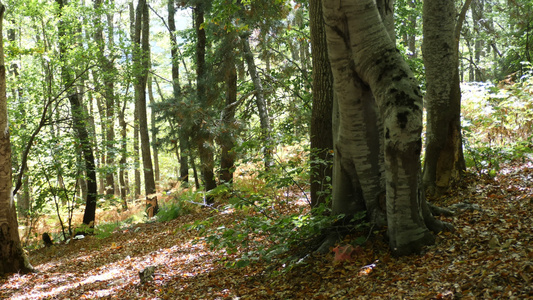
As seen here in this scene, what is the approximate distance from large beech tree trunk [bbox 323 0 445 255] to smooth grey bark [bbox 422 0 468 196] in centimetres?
132

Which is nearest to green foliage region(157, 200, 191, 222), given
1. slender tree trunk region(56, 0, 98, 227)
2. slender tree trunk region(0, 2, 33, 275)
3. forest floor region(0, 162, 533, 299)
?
slender tree trunk region(56, 0, 98, 227)

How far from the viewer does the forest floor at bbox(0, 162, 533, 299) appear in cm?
307

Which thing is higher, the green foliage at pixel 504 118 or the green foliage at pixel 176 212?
the green foliage at pixel 504 118

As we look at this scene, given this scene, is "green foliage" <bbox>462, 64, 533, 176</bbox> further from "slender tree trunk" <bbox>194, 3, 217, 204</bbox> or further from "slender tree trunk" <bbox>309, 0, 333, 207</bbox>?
"slender tree trunk" <bbox>194, 3, 217, 204</bbox>

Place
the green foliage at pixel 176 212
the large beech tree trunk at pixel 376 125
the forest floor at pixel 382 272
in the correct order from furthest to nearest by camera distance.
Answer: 1. the green foliage at pixel 176 212
2. the large beech tree trunk at pixel 376 125
3. the forest floor at pixel 382 272

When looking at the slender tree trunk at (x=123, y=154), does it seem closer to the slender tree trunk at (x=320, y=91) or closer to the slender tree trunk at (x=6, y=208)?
the slender tree trunk at (x=6, y=208)

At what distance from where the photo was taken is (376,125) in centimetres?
411

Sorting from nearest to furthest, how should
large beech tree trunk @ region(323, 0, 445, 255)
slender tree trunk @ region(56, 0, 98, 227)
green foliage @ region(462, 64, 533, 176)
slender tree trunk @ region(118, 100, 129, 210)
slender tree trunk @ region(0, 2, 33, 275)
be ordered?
large beech tree trunk @ region(323, 0, 445, 255)
slender tree trunk @ region(0, 2, 33, 275)
green foliage @ region(462, 64, 533, 176)
slender tree trunk @ region(56, 0, 98, 227)
slender tree trunk @ region(118, 100, 129, 210)

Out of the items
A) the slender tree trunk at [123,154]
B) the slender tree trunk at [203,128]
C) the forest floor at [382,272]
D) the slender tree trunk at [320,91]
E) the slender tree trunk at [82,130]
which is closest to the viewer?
the forest floor at [382,272]

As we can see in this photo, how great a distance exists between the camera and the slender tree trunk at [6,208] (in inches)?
289

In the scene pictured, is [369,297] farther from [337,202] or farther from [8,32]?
[8,32]

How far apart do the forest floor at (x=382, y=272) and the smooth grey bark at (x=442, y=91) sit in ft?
1.46

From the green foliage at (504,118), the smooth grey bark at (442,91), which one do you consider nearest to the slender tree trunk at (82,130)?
the smooth grey bark at (442,91)

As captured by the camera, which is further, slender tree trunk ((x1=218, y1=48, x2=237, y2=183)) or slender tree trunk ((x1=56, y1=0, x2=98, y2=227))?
slender tree trunk ((x1=56, y1=0, x2=98, y2=227))
